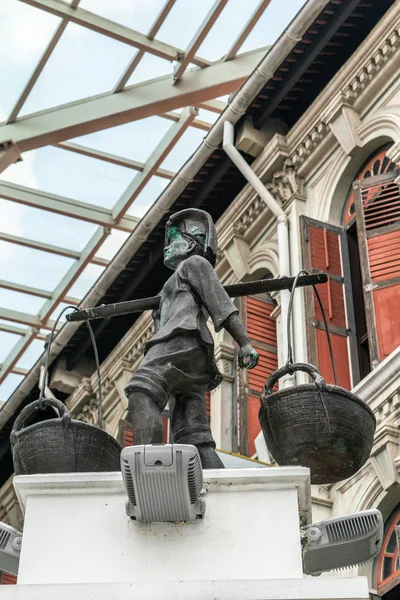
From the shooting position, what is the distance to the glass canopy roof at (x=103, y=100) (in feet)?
51.4

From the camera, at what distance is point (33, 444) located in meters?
5.76

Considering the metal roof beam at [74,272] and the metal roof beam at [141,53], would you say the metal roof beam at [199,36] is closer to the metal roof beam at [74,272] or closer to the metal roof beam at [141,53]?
the metal roof beam at [141,53]

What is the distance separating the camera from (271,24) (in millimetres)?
16172

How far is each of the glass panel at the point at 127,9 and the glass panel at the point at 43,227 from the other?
3.81 metres

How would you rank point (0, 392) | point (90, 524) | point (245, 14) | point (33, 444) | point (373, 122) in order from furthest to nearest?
point (0, 392) → point (245, 14) → point (373, 122) → point (33, 444) → point (90, 524)

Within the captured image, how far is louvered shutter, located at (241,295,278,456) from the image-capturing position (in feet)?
44.9

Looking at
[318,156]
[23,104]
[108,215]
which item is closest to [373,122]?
[318,156]

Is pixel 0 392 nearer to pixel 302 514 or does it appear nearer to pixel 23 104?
pixel 23 104

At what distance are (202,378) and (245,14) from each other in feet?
35.4

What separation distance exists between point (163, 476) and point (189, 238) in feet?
5.59

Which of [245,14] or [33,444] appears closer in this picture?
[33,444]

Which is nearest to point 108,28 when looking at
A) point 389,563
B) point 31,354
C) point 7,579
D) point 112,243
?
point 112,243

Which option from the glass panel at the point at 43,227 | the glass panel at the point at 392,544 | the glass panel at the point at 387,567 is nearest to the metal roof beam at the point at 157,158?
the glass panel at the point at 43,227

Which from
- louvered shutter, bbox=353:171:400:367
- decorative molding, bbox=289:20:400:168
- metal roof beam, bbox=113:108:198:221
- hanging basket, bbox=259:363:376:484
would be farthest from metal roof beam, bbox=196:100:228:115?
hanging basket, bbox=259:363:376:484
